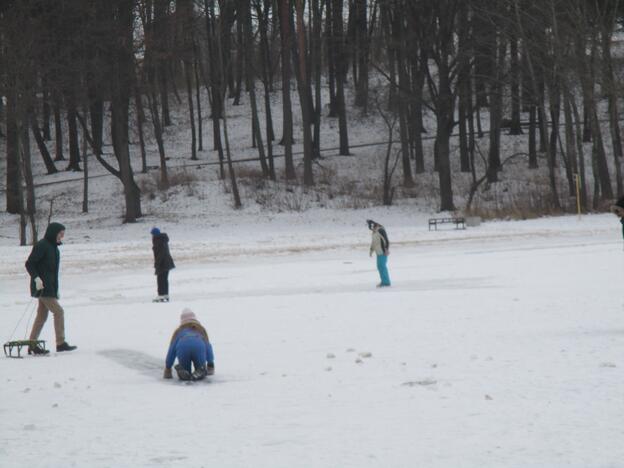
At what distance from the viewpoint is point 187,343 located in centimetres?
1075

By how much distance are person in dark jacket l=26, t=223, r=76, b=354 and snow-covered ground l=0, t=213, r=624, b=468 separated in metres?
0.53

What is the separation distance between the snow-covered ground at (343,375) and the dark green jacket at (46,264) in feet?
3.54

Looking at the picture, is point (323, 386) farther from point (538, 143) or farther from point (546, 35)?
point (538, 143)

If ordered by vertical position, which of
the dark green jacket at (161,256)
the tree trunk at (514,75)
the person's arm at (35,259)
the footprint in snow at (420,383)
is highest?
the tree trunk at (514,75)

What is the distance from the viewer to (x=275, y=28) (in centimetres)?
6122

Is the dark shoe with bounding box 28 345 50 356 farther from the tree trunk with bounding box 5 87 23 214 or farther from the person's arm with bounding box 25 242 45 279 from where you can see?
the tree trunk with bounding box 5 87 23 214

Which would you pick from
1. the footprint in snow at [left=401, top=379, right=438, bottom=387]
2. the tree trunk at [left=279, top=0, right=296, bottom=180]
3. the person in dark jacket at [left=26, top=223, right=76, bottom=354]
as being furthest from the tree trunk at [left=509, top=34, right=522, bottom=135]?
the footprint in snow at [left=401, top=379, right=438, bottom=387]

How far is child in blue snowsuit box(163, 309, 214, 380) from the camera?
10773 millimetres

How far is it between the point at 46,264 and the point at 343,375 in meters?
5.60

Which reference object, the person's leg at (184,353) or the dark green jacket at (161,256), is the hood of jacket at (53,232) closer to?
the person's leg at (184,353)

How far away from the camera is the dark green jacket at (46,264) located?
13969mm

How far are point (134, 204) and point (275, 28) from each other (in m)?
19.3

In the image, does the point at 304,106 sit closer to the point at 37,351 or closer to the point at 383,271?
the point at 383,271

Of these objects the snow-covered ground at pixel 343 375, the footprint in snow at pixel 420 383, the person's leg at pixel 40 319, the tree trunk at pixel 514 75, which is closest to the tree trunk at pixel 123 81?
the tree trunk at pixel 514 75
